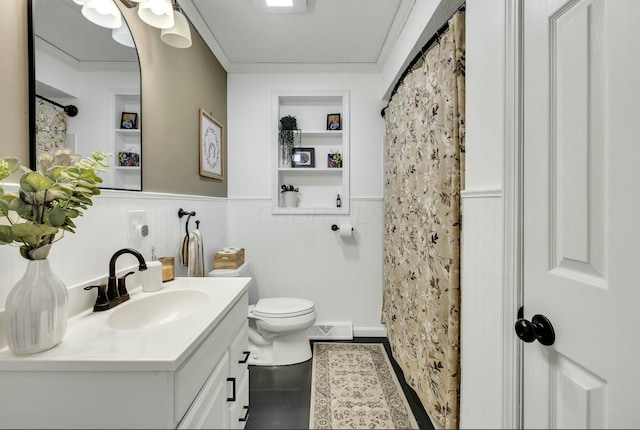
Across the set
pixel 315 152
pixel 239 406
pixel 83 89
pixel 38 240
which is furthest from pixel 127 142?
pixel 315 152

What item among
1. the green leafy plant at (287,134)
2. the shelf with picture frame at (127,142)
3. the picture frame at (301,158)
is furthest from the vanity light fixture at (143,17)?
the picture frame at (301,158)

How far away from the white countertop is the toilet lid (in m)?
1.07

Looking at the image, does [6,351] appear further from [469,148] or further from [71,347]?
[469,148]

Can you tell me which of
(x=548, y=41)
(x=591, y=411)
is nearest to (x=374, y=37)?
(x=548, y=41)

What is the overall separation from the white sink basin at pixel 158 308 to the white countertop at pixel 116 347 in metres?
0.07

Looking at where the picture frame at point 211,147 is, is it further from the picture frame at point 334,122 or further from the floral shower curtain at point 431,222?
the floral shower curtain at point 431,222

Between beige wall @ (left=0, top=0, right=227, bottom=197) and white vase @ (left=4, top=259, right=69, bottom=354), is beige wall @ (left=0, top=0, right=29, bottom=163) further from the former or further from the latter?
white vase @ (left=4, top=259, right=69, bottom=354)

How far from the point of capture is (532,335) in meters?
0.71

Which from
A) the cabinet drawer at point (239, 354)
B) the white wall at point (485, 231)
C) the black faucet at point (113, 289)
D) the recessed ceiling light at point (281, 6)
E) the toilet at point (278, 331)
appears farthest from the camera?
the toilet at point (278, 331)

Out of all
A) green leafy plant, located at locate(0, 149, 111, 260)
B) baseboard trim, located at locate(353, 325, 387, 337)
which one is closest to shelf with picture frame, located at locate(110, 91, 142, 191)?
green leafy plant, located at locate(0, 149, 111, 260)

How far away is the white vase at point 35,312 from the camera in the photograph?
0.64 m

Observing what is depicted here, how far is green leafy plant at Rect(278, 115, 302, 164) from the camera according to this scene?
99.0 inches

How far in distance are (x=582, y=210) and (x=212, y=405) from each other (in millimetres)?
1047

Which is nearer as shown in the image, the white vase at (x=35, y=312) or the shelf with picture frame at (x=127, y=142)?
the white vase at (x=35, y=312)
